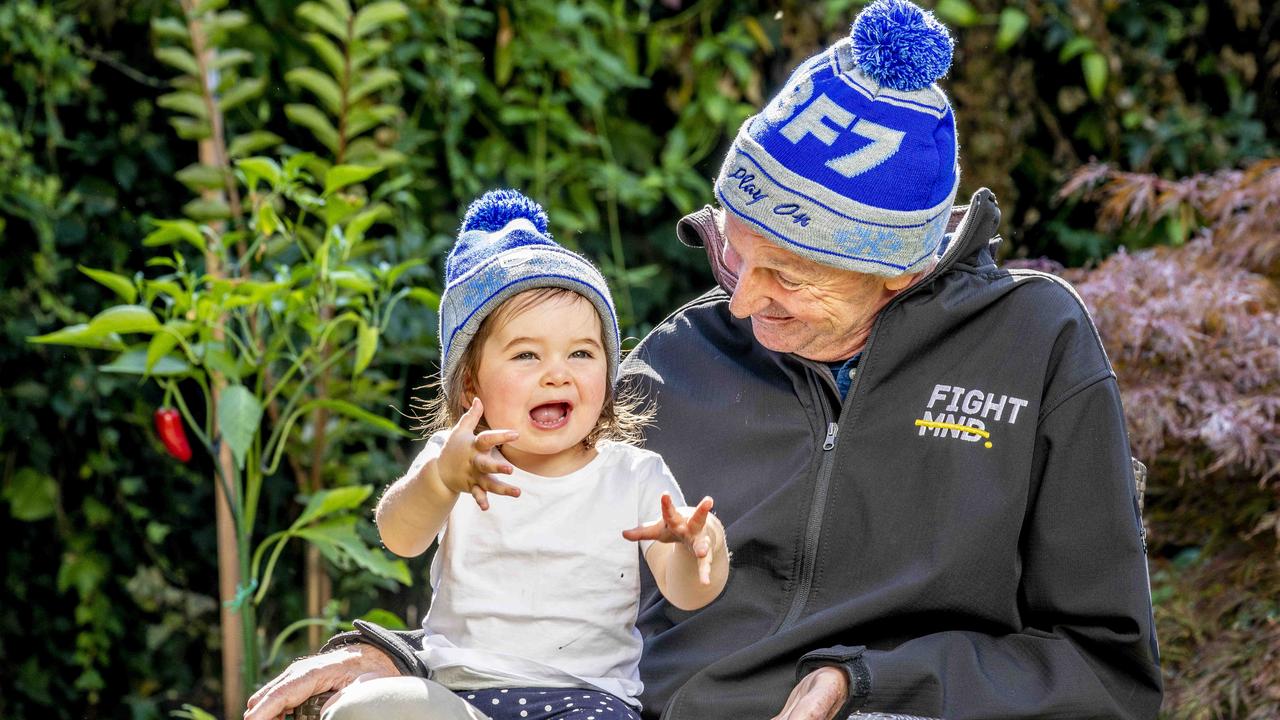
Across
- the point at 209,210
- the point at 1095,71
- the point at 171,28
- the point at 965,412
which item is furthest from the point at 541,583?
the point at 1095,71

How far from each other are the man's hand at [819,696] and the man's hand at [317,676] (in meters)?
0.54

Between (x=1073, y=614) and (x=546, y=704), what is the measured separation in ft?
2.47

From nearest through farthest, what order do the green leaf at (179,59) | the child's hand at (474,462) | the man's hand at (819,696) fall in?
the child's hand at (474,462), the man's hand at (819,696), the green leaf at (179,59)

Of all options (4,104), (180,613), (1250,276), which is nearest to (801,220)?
(1250,276)

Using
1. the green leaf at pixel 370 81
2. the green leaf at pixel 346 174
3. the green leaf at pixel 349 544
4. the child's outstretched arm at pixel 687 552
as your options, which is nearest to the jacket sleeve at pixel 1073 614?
the child's outstretched arm at pixel 687 552

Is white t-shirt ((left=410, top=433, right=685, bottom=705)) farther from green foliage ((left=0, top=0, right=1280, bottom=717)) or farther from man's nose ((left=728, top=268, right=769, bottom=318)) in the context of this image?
green foliage ((left=0, top=0, right=1280, bottom=717))

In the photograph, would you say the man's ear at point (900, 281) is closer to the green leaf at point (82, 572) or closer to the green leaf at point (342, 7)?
the green leaf at point (342, 7)

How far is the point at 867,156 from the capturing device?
216cm

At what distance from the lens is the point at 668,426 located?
2.43 m

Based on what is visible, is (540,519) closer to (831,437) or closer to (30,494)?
(831,437)

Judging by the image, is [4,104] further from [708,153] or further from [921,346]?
[921,346]

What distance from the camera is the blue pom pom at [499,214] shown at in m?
2.19

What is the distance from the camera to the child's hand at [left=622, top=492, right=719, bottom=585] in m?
1.75

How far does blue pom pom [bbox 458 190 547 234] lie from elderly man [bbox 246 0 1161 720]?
29cm
